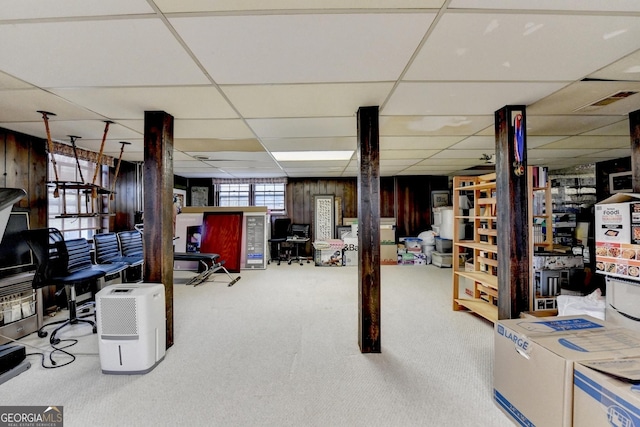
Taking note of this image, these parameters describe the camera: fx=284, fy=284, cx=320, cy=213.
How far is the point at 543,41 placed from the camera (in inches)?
59.4

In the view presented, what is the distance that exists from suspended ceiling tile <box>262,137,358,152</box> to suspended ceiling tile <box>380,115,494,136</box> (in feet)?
1.93

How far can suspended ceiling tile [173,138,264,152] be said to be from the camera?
3.55 metres

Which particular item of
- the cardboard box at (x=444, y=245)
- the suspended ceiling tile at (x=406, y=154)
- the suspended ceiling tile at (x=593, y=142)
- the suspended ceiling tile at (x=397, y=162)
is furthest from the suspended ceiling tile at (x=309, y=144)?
the cardboard box at (x=444, y=245)

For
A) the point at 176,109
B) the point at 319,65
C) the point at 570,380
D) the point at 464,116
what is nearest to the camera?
the point at 570,380

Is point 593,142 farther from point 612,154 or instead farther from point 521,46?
point 521,46

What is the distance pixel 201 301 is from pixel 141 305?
195 centimetres

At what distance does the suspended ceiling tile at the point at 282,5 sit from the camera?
123 centimetres

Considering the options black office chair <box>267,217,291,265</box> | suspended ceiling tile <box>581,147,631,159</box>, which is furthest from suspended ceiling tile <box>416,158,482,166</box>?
black office chair <box>267,217,291,265</box>

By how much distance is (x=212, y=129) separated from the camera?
306cm

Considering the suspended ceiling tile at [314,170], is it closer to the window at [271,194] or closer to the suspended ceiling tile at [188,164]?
the window at [271,194]

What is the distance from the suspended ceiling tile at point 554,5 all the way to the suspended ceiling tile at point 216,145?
2.72 meters

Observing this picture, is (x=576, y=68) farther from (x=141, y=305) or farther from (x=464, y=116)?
(x=141, y=305)

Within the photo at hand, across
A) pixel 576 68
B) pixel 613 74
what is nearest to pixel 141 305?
pixel 576 68

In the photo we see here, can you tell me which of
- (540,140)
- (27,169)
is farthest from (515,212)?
(27,169)
